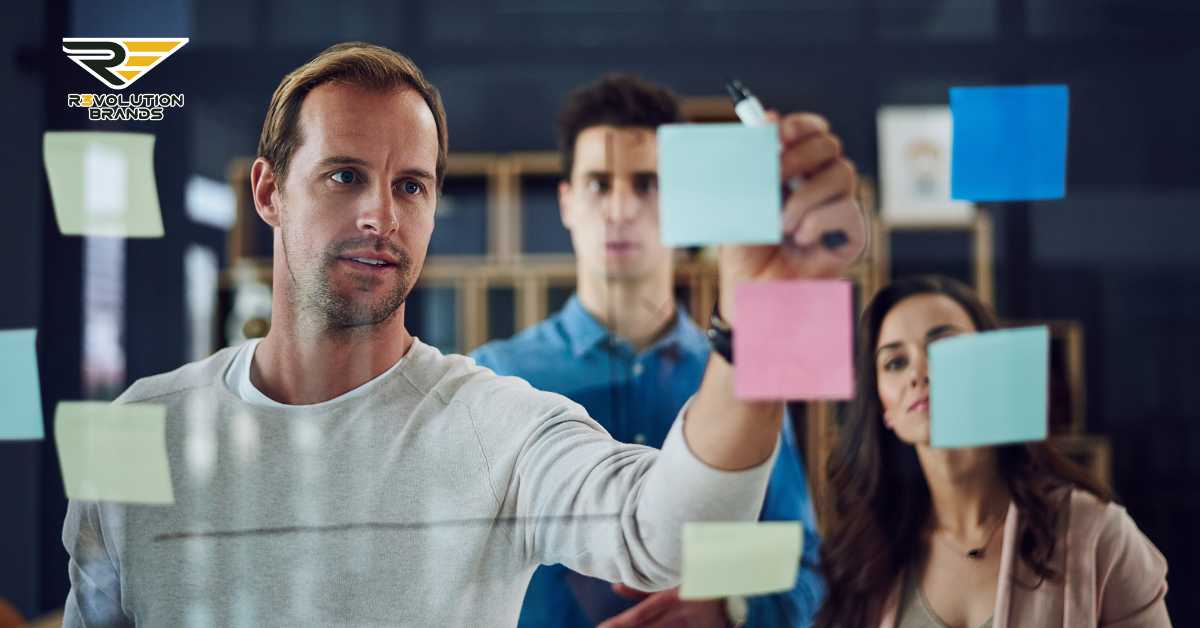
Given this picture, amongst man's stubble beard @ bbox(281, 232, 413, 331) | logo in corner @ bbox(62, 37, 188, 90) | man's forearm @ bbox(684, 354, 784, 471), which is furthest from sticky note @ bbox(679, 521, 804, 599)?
logo in corner @ bbox(62, 37, 188, 90)

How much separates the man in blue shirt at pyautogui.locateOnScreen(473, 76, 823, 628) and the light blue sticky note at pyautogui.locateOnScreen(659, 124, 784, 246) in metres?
0.03

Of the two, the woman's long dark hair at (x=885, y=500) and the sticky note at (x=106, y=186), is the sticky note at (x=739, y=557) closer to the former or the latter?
the woman's long dark hair at (x=885, y=500)

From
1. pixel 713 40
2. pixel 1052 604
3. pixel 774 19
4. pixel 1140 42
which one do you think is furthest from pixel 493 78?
pixel 1052 604

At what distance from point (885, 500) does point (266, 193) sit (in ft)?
3.59

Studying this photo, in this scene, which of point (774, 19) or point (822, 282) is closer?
point (822, 282)

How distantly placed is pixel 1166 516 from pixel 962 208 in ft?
2.11

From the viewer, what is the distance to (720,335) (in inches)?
53.0

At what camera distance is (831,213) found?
1.34 meters

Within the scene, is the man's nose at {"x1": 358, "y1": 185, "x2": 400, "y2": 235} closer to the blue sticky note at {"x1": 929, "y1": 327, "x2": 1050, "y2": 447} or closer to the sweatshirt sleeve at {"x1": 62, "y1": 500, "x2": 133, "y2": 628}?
the sweatshirt sleeve at {"x1": 62, "y1": 500, "x2": 133, "y2": 628}

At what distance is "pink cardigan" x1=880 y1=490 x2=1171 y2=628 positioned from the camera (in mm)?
1447

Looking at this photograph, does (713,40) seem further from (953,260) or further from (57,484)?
(57,484)

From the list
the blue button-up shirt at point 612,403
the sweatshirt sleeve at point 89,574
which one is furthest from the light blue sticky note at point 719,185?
the sweatshirt sleeve at point 89,574

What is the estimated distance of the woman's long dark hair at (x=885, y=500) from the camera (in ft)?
4.74

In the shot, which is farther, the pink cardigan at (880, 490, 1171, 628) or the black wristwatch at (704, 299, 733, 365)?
the pink cardigan at (880, 490, 1171, 628)
